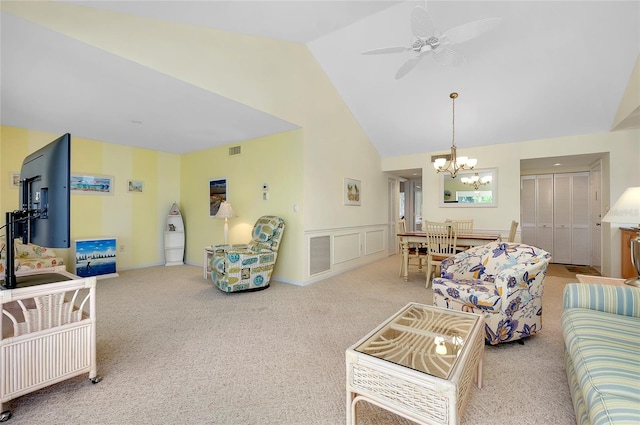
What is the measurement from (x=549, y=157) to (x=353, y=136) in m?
3.52

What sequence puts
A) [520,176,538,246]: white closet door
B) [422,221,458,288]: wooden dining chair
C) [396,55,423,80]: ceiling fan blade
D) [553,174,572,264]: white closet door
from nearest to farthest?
[396,55,423,80]: ceiling fan blade < [422,221,458,288]: wooden dining chair < [553,174,572,264]: white closet door < [520,176,538,246]: white closet door

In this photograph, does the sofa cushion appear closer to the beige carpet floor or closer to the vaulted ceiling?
the beige carpet floor

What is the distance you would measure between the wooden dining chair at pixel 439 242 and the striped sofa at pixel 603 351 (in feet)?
7.03

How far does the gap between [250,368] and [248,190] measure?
3438 mm

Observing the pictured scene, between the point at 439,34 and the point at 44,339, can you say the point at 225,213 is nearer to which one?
the point at 44,339

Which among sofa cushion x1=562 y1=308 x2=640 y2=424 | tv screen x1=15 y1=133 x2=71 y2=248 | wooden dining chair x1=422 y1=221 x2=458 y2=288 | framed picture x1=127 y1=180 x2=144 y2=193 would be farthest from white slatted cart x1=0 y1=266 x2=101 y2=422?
framed picture x1=127 y1=180 x2=144 y2=193

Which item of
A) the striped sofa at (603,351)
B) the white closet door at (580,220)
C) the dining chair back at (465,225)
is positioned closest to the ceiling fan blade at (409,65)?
the striped sofa at (603,351)

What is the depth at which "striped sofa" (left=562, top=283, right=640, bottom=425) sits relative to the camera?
3.39ft

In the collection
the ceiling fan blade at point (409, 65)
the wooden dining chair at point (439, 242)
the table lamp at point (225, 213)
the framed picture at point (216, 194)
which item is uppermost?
the ceiling fan blade at point (409, 65)

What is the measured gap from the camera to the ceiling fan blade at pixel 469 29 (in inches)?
87.8

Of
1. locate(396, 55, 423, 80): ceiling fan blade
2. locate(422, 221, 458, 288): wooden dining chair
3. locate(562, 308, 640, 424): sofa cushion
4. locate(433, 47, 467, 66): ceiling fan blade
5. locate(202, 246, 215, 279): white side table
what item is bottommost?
locate(202, 246, 215, 279): white side table

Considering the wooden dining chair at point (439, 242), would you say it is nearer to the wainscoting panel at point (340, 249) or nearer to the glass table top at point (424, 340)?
the wainscoting panel at point (340, 249)

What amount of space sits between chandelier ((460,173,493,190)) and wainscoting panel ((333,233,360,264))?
2.44 metres

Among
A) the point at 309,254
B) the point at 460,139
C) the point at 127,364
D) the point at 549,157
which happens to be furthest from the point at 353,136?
the point at 127,364
